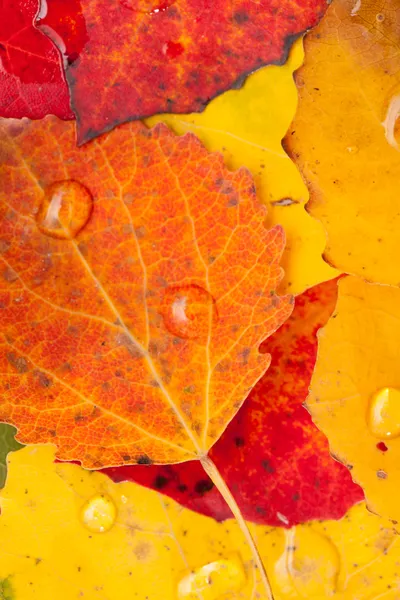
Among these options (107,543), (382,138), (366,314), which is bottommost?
(107,543)

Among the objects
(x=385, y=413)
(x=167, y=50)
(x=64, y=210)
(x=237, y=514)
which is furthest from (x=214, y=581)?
(x=167, y=50)

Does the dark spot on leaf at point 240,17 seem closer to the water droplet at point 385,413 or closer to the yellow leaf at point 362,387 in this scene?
the yellow leaf at point 362,387

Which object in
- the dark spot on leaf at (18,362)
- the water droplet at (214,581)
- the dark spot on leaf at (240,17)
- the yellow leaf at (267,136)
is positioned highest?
the dark spot on leaf at (240,17)

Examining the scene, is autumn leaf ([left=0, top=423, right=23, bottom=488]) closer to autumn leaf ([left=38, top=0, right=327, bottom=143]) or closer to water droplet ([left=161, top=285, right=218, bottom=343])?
water droplet ([left=161, top=285, right=218, bottom=343])

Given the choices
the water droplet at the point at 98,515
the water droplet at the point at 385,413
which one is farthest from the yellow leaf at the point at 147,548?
the water droplet at the point at 385,413

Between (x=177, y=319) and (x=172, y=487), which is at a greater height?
(x=177, y=319)

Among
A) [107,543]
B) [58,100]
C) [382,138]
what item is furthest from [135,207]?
[107,543]

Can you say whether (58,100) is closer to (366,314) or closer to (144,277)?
(144,277)

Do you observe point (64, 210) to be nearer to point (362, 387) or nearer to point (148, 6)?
point (148, 6)

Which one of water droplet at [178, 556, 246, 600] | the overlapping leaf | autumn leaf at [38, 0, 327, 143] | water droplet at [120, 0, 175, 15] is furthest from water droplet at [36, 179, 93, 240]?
water droplet at [178, 556, 246, 600]
